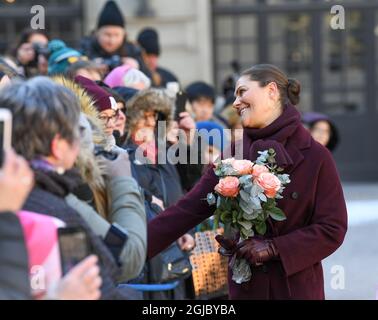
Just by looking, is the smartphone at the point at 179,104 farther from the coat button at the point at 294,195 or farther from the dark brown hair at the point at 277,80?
the coat button at the point at 294,195

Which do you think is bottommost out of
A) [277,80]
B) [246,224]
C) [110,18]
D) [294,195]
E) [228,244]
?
[228,244]

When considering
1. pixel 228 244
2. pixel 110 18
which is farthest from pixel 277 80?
pixel 110 18

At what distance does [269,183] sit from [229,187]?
0.19 m

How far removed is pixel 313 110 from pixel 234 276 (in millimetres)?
10369

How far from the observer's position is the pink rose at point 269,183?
4551mm

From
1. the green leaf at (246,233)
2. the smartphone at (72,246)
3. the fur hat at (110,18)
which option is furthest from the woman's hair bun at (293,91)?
the fur hat at (110,18)

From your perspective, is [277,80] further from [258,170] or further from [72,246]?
[72,246]

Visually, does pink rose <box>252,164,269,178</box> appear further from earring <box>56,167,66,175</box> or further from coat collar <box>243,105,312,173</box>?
earring <box>56,167,66,175</box>

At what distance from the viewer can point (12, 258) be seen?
285cm

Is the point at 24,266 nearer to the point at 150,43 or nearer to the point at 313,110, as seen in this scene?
the point at 150,43

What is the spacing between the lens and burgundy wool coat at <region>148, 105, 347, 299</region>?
4.68 m

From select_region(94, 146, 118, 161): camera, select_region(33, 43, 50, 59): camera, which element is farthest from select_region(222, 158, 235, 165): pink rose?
select_region(33, 43, 50, 59): camera

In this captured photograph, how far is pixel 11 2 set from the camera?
14.3 metres
